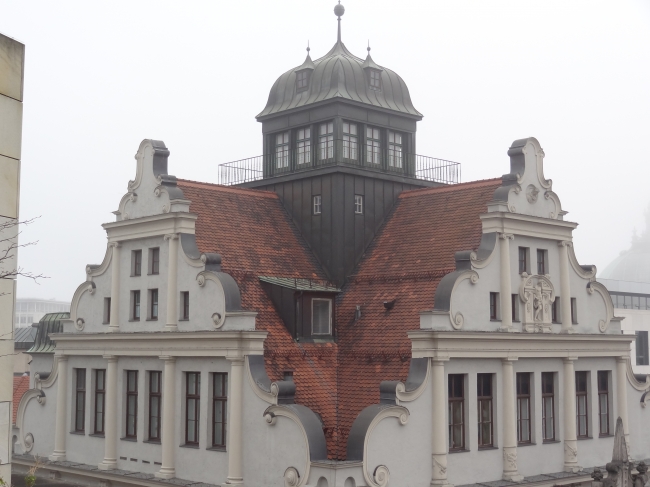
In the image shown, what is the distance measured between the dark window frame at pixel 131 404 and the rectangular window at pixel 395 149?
46.1ft

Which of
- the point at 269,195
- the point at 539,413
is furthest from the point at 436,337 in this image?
the point at 269,195

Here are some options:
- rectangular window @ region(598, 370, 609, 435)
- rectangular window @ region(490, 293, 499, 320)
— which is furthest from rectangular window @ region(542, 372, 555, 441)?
rectangular window @ region(490, 293, 499, 320)

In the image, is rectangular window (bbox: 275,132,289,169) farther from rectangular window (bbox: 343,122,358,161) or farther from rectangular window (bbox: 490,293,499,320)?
rectangular window (bbox: 490,293,499,320)

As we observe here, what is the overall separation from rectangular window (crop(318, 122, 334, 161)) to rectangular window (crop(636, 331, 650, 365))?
3880 centimetres

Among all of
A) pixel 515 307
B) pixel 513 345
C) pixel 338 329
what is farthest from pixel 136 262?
pixel 513 345

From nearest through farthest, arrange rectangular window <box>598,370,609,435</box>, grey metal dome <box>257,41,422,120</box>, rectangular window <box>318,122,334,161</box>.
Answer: rectangular window <box>598,370,609,435</box>
rectangular window <box>318,122,334,161</box>
grey metal dome <box>257,41,422,120</box>

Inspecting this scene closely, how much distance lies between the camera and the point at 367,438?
97.5 ft

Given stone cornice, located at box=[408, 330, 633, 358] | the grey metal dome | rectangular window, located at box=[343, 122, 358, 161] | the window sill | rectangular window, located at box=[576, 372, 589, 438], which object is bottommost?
the window sill

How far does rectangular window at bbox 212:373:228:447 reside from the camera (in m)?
33.2

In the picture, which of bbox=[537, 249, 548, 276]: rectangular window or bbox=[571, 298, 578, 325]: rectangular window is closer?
bbox=[537, 249, 548, 276]: rectangular window

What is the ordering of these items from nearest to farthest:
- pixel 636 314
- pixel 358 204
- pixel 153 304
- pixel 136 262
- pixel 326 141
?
1. pixel 153 304
2. pixel 136 262
3. pixel 358 204
4. pixel 326 141
5. pixel 636 314

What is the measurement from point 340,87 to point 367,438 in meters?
16.6

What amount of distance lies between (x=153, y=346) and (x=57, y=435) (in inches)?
280

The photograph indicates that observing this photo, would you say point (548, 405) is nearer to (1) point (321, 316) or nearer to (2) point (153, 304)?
(1) point (321, 316)
